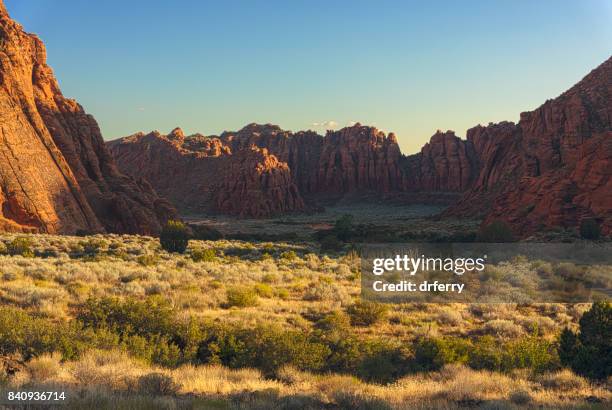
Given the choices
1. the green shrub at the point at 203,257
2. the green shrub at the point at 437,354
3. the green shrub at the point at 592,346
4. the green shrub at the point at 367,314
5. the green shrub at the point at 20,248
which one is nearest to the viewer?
the green shrub at the point at 592,346

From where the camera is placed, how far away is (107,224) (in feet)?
141

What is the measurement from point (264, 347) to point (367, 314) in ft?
17.2

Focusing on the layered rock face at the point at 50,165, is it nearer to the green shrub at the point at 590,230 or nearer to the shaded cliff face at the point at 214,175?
the green shrub at the point at 590,230

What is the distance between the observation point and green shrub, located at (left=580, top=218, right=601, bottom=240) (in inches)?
1518

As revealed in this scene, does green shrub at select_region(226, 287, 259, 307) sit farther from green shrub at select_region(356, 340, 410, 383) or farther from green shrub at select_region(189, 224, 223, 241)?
green shrub at select_region(189, 224, 223, 241)

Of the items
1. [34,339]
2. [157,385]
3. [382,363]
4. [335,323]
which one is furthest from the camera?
[335,323]

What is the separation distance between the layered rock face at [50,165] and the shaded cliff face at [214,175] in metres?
62.7

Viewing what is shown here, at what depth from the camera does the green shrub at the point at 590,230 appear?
38.6 metres

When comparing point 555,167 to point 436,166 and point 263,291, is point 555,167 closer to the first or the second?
point 263,291

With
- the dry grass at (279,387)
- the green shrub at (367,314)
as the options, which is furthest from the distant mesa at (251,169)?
the dry grass at (279,387)

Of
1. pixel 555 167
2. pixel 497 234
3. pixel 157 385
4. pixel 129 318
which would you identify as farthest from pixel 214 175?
pixel 157 385

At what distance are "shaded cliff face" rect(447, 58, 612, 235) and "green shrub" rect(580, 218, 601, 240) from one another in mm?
2555

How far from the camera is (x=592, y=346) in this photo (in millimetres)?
9953

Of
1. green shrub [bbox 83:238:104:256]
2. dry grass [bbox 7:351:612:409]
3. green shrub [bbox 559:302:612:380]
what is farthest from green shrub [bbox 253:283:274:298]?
green shrub [bbox 83:238:104:256]
